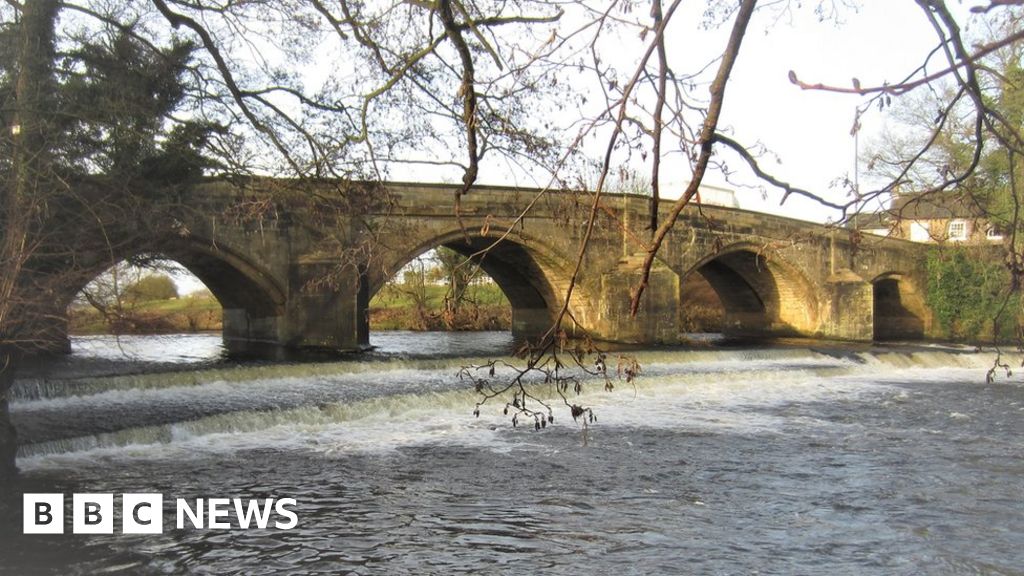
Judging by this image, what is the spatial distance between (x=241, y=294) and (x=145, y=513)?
47.4 ft

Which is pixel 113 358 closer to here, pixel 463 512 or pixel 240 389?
pixel 240 389

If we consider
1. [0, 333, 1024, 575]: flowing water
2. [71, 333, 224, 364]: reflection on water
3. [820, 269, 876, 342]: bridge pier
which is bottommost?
[0, 333, 1024, 575]: flowing water

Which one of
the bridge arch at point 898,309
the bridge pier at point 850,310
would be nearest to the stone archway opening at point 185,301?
the bridge pier at point 850,310

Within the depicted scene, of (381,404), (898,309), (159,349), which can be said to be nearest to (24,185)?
(381,404)

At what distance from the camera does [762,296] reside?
93.7ft

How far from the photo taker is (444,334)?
26.1 metres

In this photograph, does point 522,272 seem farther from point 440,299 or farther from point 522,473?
point 522,473

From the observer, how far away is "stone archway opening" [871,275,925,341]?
28922mm

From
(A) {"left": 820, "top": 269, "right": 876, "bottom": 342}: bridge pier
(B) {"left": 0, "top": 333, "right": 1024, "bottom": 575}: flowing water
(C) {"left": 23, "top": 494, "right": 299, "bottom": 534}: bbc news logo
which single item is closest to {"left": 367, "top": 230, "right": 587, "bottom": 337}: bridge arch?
(B) {"left": 0, "top": 333, "right": 1024, "bottom": 575}: flowing water

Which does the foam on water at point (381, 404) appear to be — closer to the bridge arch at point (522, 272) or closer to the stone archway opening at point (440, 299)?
the stone archway opening at point (440, 299)

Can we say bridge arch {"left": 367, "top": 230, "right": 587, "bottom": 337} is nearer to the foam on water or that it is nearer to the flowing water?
the foam on water

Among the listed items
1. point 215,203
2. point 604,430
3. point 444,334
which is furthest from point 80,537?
point 444,334

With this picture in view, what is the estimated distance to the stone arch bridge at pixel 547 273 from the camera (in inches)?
679

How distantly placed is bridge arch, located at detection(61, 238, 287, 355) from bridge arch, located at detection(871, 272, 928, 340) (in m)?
19.2
